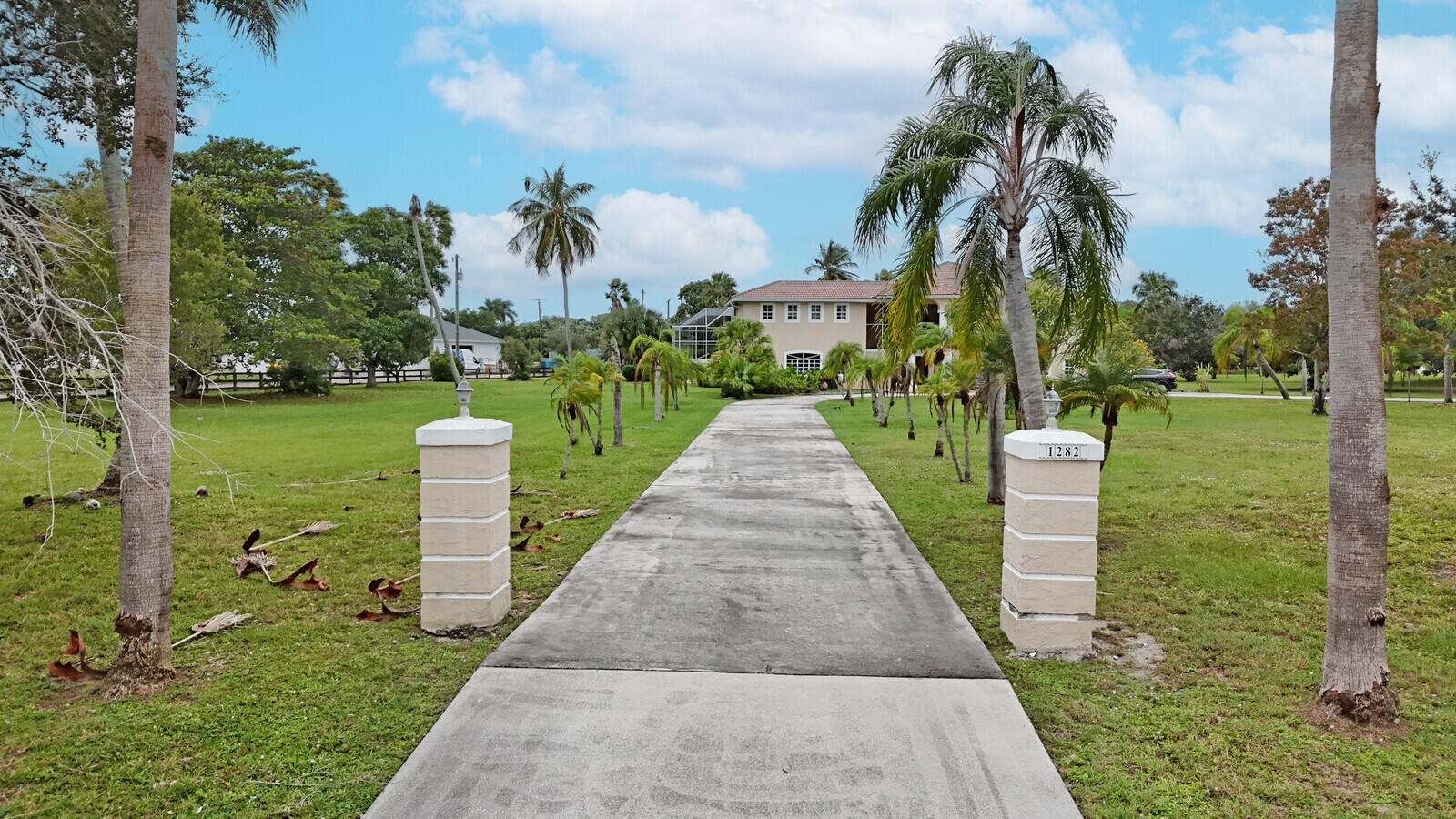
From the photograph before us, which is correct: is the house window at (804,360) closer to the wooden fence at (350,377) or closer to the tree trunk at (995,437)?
the wooden fence at (350,377)

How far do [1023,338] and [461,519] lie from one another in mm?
5761

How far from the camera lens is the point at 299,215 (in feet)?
120

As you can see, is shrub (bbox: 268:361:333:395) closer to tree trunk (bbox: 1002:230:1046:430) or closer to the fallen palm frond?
the fallen palm frond

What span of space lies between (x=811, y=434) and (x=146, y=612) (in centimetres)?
1766

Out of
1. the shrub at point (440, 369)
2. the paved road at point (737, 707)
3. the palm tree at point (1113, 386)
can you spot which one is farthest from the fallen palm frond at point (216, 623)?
the shrub at point (440, 369)

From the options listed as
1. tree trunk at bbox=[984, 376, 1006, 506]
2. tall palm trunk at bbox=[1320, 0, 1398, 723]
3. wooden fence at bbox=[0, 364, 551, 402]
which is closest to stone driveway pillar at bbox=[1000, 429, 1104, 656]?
tall palm trunk at bbox=[1320, 0, 1398, 723]

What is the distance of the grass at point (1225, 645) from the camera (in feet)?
12.7

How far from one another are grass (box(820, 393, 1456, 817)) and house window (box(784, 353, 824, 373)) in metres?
37.2

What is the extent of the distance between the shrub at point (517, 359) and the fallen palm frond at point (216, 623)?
180ft

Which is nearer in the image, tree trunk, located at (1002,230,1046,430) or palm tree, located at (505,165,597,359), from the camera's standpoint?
tree trunk, located at (1002,230,1046,430)

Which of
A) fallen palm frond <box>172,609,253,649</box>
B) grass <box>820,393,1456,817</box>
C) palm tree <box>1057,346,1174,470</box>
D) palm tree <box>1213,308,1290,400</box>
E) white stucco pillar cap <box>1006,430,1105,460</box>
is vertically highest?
palm tree <box>1213,308,1290,400</box>

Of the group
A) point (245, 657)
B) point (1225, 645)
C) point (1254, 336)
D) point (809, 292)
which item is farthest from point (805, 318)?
point (245, 657)

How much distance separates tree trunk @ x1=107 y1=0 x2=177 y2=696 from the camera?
487 centimetres

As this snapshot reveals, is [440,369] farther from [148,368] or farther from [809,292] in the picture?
[148,368]
